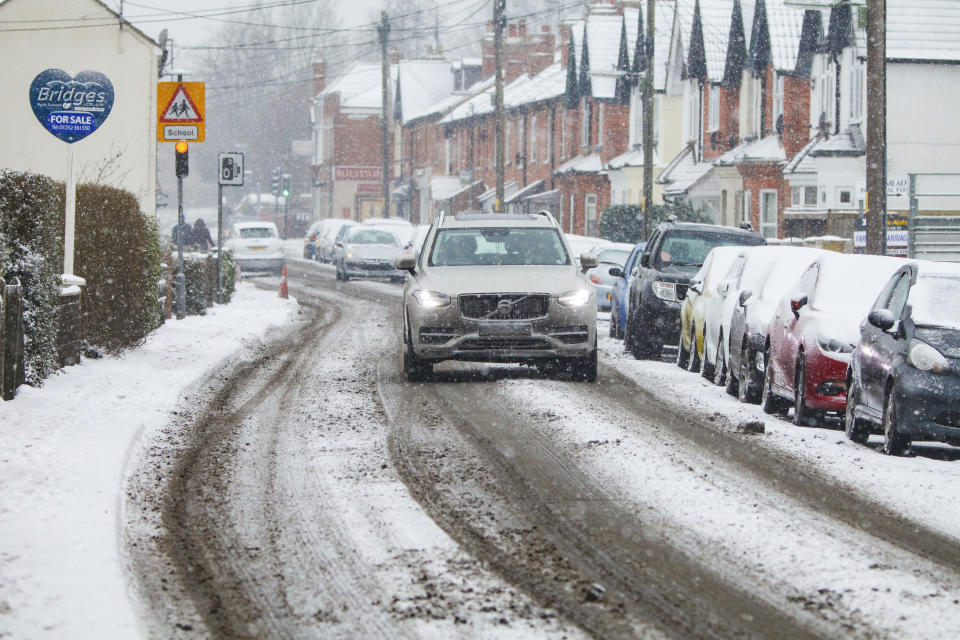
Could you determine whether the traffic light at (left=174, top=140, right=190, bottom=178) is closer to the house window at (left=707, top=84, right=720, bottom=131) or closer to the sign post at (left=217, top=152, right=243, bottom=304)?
the sign post at (left=217, top=152, right=243, bottom=304)

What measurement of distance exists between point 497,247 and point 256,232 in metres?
30.7

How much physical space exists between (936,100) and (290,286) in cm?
1739

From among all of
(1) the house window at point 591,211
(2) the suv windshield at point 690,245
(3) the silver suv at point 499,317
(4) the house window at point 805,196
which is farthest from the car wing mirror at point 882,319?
(1) the house window at point 591,211

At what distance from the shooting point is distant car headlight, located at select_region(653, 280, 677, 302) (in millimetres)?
19766

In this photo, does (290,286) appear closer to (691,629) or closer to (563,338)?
(563,338)

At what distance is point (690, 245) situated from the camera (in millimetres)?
20438

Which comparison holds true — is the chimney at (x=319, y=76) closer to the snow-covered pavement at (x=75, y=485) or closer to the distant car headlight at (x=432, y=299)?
the snow-covered pavement at (x=75, y=485)

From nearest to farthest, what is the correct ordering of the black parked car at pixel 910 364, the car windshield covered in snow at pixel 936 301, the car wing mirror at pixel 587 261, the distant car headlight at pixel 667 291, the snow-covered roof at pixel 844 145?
1. the black parked car at pixel 910 364
2. the car windshield covered in snow at pixel 936 301
3. the car wing mirror at pixel 587 261
4. the distant car headlight at pixel 667 291
5. the snow-covered roof at pixel 844 145

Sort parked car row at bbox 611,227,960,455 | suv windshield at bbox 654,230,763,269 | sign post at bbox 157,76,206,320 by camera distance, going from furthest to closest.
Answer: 1. sign post at bbox 157,76,206,320
2. suv windshield at bbox 654,230,763,269
3. parked car row at bbox 611,227,960,455

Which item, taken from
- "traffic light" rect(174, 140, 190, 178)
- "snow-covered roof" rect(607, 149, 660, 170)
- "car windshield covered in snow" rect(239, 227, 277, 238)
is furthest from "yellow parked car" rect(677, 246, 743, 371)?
"snow-covered roof" rect(607, 149, 660, 170)

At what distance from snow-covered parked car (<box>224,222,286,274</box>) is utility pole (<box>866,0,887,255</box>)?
2730 cm

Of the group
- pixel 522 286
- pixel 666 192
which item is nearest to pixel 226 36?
pixel 666 192

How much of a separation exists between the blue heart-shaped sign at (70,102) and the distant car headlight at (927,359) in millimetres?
9873

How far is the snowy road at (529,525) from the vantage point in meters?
6.16
